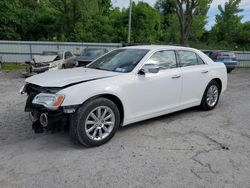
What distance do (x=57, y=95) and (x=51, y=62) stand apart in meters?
9.04

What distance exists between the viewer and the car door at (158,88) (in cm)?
431

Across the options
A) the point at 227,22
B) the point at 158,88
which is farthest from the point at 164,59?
the point at 227,22

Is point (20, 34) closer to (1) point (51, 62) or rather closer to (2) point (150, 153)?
(1) point (51, 62)

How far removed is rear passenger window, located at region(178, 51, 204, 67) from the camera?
5.19 metres

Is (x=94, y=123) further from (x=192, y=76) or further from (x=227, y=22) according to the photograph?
(x=227, y=22)

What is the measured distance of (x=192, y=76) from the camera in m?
5.22

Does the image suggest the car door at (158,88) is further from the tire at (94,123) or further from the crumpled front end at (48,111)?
the crumpled front end at (48,111)

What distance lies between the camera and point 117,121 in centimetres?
406

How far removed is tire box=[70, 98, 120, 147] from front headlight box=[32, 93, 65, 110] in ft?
0.98

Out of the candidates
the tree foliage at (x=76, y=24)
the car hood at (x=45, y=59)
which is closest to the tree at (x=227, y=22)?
the tree foliage at (x=76, y=24)

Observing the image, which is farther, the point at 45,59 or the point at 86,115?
the point at 45,59

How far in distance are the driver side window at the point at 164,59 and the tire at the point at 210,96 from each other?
130 centimetres

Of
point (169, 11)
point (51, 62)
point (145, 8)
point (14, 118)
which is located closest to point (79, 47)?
point (51, 62)

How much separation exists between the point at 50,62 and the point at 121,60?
811cm
